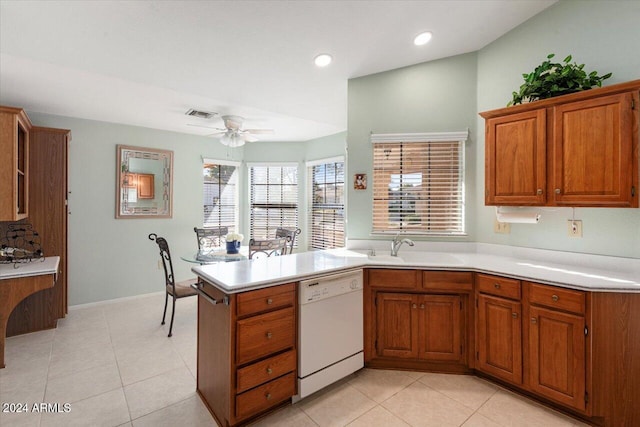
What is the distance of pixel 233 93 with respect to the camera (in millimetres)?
3236

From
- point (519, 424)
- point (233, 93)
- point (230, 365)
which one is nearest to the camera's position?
point (230, 365)

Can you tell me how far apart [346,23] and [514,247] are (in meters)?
2.41

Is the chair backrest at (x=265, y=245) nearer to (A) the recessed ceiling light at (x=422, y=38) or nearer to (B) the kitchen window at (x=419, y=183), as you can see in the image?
(B) the kitchen window at (x=419, y=183)

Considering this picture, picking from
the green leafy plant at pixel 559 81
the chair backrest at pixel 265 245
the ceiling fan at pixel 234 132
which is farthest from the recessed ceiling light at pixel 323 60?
the chair backrest at pixel 265 245

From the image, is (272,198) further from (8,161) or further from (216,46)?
(8,161)

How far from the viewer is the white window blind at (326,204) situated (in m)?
4.99

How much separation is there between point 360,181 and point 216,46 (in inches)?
70.9

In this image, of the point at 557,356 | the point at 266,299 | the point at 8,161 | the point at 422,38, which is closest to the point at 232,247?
the point at 266,299

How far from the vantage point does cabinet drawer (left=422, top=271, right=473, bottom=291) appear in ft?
7.86

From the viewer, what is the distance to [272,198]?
5.71 meters

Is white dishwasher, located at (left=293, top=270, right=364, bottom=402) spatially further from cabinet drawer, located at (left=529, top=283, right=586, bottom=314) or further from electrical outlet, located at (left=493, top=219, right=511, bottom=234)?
electrical outlet, located at (left=493, top=219, right=511, bottom=234)

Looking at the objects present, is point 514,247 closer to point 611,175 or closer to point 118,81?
point 611,175

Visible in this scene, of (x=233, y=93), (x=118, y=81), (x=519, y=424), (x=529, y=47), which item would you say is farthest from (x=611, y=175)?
(x=118, y=81)

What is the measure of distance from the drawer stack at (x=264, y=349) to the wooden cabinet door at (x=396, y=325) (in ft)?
2.73
